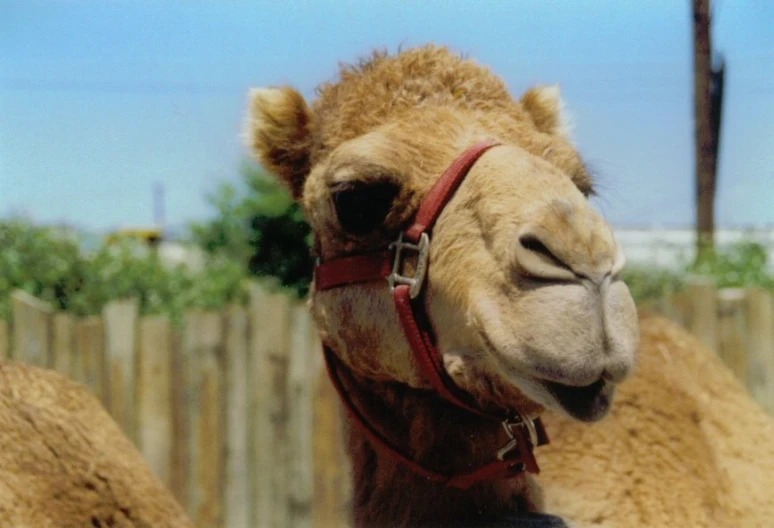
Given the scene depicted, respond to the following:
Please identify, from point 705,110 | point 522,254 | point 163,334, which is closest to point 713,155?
point 705,110

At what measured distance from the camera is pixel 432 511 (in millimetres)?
3227

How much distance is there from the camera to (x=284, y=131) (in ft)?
13.0

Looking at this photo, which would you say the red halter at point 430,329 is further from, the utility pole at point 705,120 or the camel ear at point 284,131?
the utility pole at point 705,120

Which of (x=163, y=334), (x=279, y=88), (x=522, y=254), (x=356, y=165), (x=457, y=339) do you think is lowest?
(x=163, y=334)

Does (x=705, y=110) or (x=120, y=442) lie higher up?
(x=705, y=110)

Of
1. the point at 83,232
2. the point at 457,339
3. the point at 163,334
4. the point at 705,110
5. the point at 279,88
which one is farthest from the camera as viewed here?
the point at 705,110

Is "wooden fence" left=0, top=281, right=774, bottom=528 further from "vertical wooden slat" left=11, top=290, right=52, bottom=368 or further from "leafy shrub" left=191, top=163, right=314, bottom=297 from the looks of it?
"leafy shrub" left=191, top=163, right=314, bottom=297

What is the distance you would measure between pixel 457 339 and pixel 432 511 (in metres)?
0.61

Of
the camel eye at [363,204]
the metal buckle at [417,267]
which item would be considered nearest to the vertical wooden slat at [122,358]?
the camel eye at [363,204]

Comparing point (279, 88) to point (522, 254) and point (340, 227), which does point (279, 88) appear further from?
point (522, 254)

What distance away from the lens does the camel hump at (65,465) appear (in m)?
3.04

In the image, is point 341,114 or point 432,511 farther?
point 341,114

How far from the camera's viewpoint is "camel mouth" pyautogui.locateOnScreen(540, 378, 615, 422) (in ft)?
8.59

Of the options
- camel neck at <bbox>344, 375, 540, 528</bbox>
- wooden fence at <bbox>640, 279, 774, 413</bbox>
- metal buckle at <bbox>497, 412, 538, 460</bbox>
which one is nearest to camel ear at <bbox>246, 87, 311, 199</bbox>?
camel neck at <bbox>344, 375, 540, 528</bbox>
